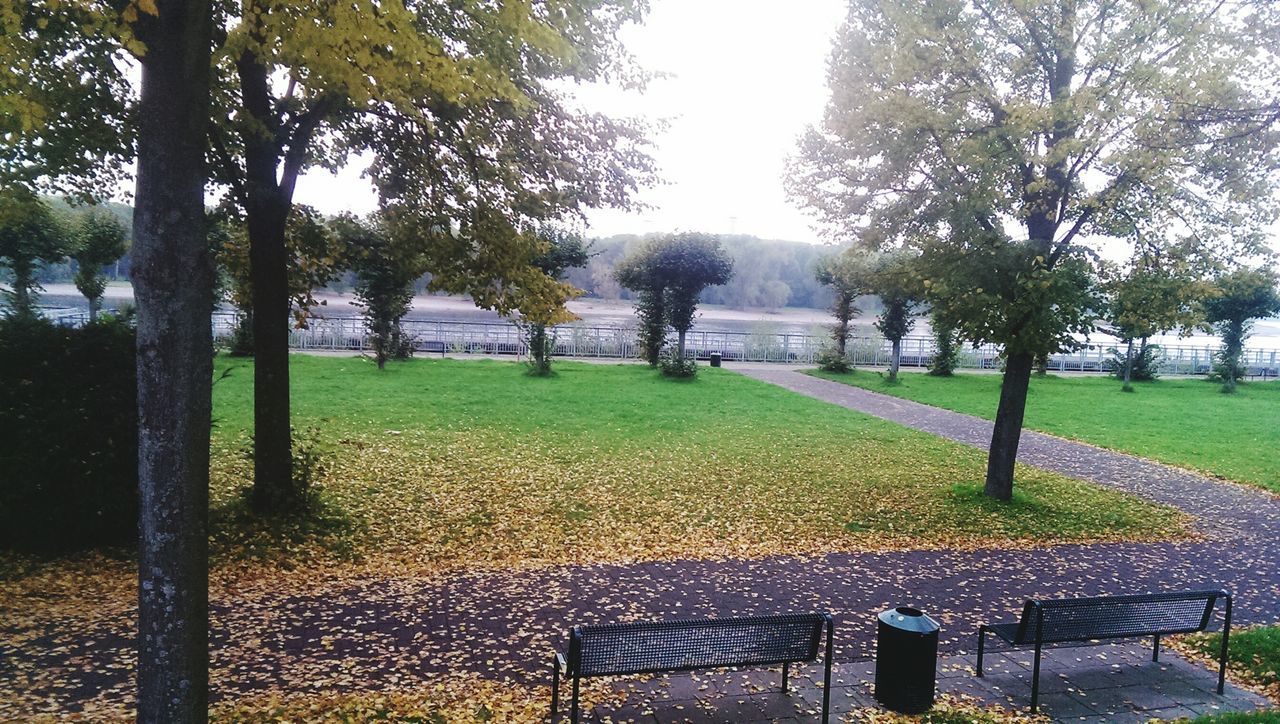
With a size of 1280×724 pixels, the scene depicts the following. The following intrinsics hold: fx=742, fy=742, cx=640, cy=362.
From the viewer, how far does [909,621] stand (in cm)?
465

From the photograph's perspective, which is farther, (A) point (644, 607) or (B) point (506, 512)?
(B) point (506, 512)

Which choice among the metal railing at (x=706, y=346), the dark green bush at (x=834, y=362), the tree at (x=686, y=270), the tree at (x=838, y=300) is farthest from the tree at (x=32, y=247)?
the dark green bush at (x=834, y=362)

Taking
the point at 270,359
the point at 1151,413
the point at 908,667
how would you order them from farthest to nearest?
the point at 1151,413, the point at 270,359, the point at 908,667

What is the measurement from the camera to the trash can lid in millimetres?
4566

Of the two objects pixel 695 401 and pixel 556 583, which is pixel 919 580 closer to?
pixel 556 583

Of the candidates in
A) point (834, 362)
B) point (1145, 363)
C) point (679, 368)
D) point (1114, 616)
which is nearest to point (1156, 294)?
point (1114, 616)

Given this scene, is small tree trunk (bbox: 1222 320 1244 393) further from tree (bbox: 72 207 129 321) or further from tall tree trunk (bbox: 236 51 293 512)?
tree (bbox: 72 207 129 321)

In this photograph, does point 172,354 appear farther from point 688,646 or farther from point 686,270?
point 686,270

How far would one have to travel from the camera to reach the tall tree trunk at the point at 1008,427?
993cm

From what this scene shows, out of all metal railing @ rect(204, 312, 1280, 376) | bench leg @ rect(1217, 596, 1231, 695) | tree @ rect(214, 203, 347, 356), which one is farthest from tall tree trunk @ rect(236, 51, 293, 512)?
metal railing @ rect(204, 312, 1280, 376)

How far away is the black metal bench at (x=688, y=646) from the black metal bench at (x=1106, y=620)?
4.52 feet

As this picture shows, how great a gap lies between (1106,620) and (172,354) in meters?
5.58

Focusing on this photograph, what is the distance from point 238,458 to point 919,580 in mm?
8995

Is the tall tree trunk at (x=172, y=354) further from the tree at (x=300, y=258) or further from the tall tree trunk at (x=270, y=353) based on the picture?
the tree at (x=300, y=258)
